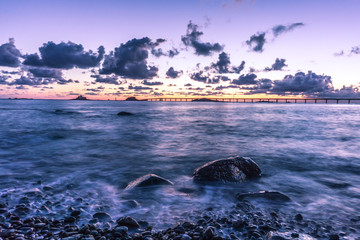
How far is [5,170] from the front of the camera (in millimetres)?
6059

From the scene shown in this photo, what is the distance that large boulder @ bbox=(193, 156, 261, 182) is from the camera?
5383 millimetres

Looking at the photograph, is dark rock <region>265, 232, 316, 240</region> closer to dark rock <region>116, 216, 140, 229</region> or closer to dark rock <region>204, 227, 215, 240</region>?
dark rock <region>204, 227, 215, 240</region>

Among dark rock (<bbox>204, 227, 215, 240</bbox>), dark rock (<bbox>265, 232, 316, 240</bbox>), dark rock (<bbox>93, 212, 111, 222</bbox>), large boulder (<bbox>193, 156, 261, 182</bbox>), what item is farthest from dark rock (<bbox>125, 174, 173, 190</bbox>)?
dark rock (<bbox>265, 232, 316, 240</bbox>)

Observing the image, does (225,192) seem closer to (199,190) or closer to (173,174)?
(199,190)

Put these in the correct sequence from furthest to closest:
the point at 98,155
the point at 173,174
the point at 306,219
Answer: the point at 98,155
the point at 173,174
the point at 306,219

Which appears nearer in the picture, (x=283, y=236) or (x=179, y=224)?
(x=283, y=236)

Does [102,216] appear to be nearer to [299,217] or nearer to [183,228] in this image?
[183,228]

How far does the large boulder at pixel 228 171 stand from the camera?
538 cm

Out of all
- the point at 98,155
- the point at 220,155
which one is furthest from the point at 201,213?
the point at 98,155

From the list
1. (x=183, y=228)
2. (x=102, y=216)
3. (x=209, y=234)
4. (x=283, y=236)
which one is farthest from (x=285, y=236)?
(x=102, y=216)

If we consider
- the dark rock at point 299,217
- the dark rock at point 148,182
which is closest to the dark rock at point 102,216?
the dark rock at point 148,182

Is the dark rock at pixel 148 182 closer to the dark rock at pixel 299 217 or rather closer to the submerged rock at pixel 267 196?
→ the submerged rock at pixel 267 196

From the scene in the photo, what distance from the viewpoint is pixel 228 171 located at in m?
5.46

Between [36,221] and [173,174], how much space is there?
3.59 meters
